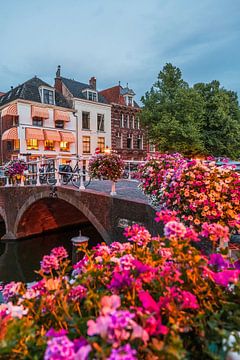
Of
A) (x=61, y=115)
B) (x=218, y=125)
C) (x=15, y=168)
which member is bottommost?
(x=15, y=168)

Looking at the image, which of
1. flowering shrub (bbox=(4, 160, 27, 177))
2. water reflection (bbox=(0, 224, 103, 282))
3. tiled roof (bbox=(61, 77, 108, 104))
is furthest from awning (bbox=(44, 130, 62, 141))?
flowering shrub (bbox=(4, 160, 27, 177))

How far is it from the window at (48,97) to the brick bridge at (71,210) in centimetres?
1301

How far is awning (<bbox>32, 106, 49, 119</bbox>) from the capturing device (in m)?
23.0

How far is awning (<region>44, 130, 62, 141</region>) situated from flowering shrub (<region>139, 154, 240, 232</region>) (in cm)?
2135

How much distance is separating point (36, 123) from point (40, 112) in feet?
3.59

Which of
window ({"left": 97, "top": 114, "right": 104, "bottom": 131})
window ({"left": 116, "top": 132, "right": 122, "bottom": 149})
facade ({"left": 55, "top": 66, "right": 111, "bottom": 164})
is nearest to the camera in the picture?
facade ({"left": 55, "top": 66, "right": 111, "bottom": 164})

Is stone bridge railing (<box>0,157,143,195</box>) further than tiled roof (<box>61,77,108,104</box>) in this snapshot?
No

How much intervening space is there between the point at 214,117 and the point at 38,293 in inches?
826

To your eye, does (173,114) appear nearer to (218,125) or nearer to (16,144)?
(218,125)

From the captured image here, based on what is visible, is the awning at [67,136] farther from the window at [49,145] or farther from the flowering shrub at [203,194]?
the flowering shrub at [203,194]

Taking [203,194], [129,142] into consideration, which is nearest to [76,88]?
[129,142]

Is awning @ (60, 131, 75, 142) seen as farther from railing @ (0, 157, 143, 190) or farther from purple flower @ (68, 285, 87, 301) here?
purple flower @ (68, 285, 87, 301)

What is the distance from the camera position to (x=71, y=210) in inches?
596

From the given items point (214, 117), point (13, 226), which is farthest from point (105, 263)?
point (214, 117)
